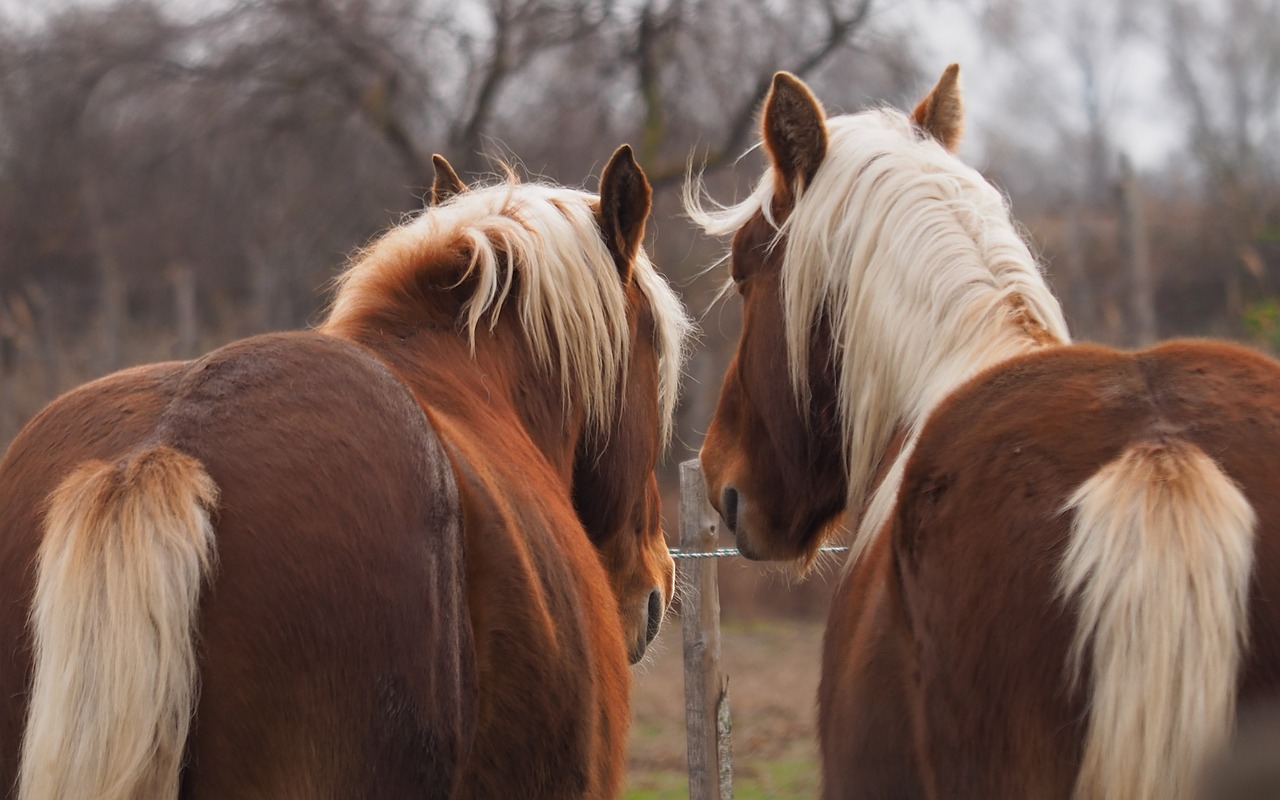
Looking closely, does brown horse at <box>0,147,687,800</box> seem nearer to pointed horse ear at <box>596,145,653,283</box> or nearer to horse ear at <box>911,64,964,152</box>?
pointed horse ear at <box>596,145,653,283</box>

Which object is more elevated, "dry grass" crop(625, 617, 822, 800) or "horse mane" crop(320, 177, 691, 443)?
"horse mane" crop(320, 177, 691, 443)

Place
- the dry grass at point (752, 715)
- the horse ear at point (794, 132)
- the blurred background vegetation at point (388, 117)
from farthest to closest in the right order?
1. the blurred background vegetation at point (388, 117)
2. the dry grass at point (752, 715)
3. the horse ear at point (794, 132)

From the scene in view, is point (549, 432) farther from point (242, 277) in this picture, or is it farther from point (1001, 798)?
point (242, 277)

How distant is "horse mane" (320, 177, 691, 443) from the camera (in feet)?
8.67

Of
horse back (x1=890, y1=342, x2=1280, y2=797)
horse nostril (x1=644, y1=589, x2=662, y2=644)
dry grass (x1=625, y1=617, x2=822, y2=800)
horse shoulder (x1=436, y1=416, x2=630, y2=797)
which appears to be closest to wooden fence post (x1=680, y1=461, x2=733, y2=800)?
dry grass (x1=625, y1=617, x2=822, y2=800)

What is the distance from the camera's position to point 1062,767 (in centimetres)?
171

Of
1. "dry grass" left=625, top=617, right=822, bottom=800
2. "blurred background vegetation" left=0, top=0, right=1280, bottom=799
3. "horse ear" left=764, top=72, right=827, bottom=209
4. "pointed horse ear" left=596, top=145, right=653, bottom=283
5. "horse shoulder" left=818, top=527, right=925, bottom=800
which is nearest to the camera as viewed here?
"horse shoulder" left=818, top=527, right=925, bottom=800

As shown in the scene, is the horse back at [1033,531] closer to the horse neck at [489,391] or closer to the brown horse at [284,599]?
the brown horse at [284,599]

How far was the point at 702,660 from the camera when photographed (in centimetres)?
427

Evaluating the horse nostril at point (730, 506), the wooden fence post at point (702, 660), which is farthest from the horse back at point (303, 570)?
the wooden fence post at point (702, 660)

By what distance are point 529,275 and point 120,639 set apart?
4.39 ft

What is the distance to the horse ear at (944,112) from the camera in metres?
2.98

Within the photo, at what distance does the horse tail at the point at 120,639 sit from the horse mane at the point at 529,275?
2.89 ft

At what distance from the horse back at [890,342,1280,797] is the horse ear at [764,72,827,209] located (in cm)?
99
